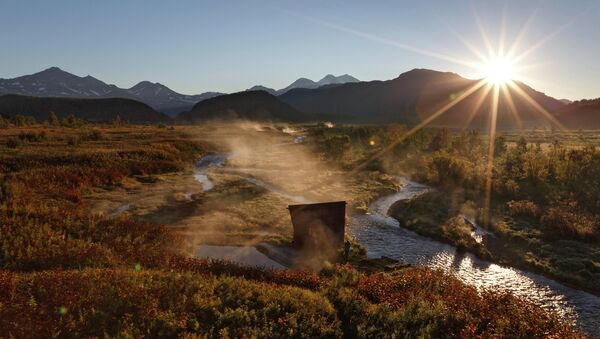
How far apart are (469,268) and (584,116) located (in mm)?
183468

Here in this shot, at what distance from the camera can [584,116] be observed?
6334 inches

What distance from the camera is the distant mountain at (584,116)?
14902 cm

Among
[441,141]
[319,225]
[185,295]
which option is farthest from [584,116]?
[185,295]

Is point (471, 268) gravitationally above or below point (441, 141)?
below

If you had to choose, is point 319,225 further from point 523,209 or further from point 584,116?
point 584,116

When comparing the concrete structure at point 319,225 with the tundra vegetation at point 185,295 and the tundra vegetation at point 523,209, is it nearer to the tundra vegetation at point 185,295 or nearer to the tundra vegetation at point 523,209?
the tundra vegetation at point 185,295

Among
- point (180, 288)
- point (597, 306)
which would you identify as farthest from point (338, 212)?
point (597, 306)

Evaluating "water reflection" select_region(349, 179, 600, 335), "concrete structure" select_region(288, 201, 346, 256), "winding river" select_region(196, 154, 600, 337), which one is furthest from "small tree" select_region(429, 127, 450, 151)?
"concrete structure" select_region(288, 201, 346, 256)

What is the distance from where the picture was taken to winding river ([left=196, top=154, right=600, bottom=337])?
15.1m

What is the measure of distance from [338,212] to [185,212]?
42.6ft

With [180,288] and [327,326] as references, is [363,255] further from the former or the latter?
[180,288]

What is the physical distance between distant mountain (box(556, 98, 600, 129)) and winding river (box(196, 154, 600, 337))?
516 feet

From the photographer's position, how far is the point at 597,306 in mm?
15156

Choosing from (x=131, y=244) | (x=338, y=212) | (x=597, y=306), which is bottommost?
(x=597, y=306)
